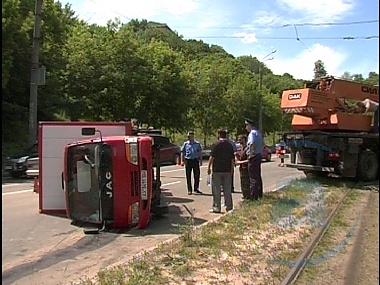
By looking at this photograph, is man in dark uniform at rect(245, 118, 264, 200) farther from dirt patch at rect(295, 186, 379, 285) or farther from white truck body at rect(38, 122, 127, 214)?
dirt patch at rect(295, 186, 379, 285)

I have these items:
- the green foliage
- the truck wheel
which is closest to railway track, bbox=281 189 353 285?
the truck wheel

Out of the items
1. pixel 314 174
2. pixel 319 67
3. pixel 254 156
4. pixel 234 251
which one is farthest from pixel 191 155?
pixel 319 67

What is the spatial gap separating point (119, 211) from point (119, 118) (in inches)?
872

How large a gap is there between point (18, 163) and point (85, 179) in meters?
8.92

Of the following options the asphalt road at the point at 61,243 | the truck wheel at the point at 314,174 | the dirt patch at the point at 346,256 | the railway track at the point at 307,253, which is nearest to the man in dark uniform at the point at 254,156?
the asphalt road at the point at 61,243

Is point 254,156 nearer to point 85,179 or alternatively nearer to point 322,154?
point 322,154

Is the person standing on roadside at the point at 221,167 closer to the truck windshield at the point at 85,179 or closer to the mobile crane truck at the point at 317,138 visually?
the mobile crane truck at the point at 317,138

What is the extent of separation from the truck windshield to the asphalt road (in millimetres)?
412

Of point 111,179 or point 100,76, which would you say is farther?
point 100,76

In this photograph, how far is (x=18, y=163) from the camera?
16.5m

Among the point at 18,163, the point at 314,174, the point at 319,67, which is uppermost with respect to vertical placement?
the point at 319,67

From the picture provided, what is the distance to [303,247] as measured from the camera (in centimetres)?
663

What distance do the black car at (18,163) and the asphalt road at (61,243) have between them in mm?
4844

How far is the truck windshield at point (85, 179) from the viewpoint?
832 centimetres
